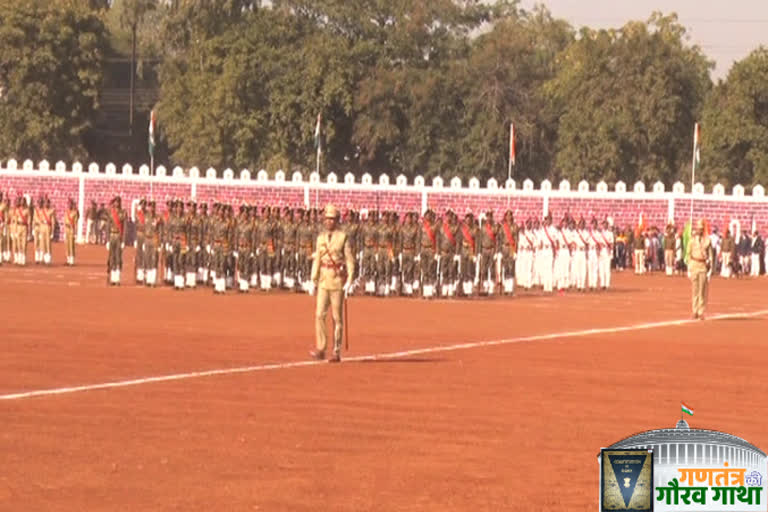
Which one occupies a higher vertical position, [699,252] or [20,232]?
[699,252]

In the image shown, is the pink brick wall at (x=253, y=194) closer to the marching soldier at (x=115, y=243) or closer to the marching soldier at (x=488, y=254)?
the marching soldier at (x=115, y=243)

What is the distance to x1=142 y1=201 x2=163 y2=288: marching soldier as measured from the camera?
36.8 meters

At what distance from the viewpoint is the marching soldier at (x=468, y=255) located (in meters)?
36.8

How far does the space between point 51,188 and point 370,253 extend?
2855cm

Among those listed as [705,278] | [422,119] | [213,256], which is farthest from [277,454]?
[422,119]

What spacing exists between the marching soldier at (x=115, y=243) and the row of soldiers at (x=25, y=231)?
26.7 feet

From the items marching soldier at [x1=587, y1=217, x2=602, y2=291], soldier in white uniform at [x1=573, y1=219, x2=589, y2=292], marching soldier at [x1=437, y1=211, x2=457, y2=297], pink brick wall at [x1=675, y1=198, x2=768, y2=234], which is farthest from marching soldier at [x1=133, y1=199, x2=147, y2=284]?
pink brick wall at [x1=675, y1=198, x2=768, y2=234]

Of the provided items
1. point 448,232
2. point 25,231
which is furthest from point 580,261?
point 25,231

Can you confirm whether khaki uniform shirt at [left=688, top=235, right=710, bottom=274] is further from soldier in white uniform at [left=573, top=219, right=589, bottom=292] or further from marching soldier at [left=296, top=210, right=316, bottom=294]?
soldier in white uniform at [left=573, top=219, right=589, bottom=292]

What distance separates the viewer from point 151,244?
3709 centimetres

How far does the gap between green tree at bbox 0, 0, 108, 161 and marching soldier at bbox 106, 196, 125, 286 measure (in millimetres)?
39740

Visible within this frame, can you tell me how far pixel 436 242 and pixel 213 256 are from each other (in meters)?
4.52

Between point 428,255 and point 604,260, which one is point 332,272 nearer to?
point 428,255

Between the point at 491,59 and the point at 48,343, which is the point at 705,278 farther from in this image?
the point at 491,59
